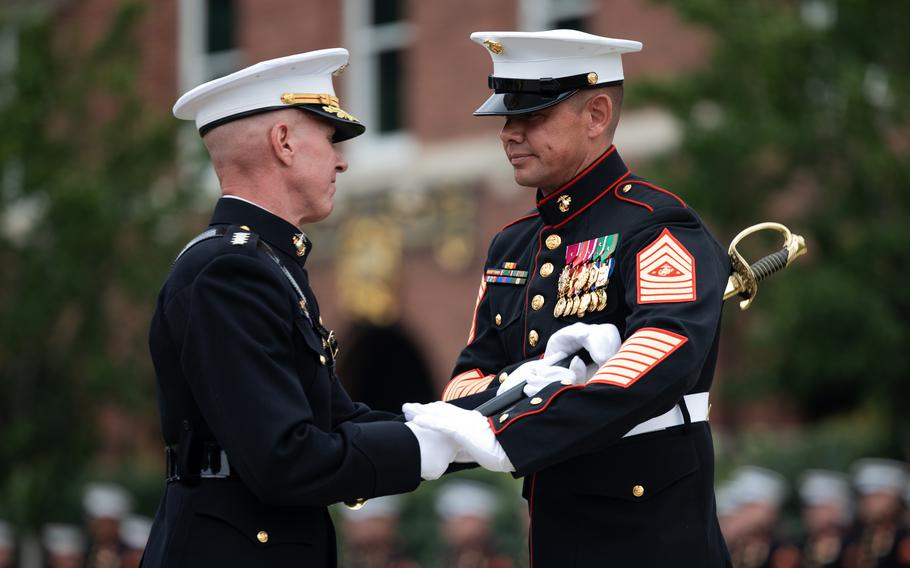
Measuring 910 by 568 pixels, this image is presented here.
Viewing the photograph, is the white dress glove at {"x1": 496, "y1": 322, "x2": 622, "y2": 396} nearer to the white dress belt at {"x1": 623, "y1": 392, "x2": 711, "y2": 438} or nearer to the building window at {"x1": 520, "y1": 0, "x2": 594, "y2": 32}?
the white dress belt at {"x1": 623, "y1": 392, "x2": 711, "y2": 438}

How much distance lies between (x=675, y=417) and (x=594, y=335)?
0.35m

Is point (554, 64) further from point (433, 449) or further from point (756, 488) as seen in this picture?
point (756, 488)

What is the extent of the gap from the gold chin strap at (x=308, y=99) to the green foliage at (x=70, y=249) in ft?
25.9

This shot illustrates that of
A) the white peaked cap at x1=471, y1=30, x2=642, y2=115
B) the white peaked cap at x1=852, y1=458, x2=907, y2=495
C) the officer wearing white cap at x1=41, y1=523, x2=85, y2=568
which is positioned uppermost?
the white peaked cap at x1=471, y1=30, x2=642, y2=115

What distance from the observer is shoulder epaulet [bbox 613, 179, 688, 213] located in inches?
169

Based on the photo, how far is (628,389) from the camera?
3.92 m

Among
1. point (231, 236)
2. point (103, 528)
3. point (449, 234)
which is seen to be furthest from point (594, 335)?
point (449, 234)

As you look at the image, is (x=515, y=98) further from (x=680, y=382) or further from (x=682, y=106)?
(x=682, y=106)

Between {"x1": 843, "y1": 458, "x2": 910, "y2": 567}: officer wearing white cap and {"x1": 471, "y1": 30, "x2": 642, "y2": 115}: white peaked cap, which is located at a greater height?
{"x1": 471, "y1": 30, "x2": 642, "y2": 115}: white peaked cap

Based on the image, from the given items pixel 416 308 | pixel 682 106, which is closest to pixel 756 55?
pixel 682 106

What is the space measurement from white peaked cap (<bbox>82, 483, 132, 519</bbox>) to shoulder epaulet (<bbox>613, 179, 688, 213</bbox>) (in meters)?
9.44

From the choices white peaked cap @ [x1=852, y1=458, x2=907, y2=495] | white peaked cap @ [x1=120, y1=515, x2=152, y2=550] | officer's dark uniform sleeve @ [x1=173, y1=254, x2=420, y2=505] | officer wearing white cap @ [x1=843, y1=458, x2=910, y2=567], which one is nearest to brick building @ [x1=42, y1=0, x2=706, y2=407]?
white peaked cap @ [x1=120, y1=515, x2=152, y2=550]

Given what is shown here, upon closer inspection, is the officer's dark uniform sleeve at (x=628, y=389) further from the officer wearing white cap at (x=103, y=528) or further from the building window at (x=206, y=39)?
the building window at (x=206, y=39)

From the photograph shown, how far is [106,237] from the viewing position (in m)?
12.1
